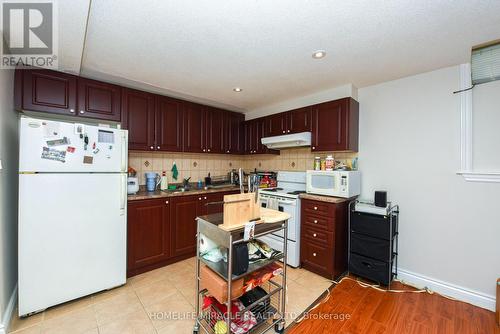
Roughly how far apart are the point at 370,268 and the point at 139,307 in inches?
94.3

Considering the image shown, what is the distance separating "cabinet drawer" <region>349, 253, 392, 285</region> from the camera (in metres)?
2.21

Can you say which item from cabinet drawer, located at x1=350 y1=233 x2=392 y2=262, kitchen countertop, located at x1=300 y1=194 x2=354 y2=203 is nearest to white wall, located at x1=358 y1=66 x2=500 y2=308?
cabinet drawer, located at x1=350 y1=233 x2=392 y2=262

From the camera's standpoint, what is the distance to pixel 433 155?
2229 mm

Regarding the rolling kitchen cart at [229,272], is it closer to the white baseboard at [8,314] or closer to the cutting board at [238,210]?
the cutting board at [238,210]

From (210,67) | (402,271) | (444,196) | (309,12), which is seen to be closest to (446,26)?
(309,12)

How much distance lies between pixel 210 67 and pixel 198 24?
68 centimetres

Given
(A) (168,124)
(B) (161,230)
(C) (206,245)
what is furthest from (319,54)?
(B) (161,230)

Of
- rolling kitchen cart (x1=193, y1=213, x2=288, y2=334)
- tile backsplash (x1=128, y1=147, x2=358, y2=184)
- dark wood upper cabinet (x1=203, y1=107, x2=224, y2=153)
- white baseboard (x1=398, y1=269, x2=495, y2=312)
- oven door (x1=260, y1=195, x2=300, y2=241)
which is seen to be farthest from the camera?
dark wood upper cabinet (x1=203, y1=107, x2=224, y2=153)

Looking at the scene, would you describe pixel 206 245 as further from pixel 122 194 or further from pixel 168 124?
pixel 168 124

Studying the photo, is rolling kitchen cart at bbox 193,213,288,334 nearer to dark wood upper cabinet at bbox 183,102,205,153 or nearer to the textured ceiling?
the textured ceiling

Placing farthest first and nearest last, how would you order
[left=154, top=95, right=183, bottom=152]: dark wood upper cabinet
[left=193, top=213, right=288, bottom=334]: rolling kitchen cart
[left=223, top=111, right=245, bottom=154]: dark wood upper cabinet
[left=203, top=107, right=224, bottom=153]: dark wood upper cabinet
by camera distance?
[left=223, top=111, right=245, bottom=154]: dark wood upper cabinet
[left=203, top=107, right=224, bottom=153]: dark wood upper cabinet
[left=154, top=95, right=183, bottom=152]: dark wood upper cabinet
[left=193, top=213, right=288, bottom=334]: rolling kitchen cart

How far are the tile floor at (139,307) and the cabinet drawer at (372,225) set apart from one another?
2.37 feet

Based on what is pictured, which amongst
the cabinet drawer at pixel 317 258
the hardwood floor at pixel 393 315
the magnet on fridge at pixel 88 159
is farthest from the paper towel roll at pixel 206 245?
the cabinet drawer at pixel 317 258

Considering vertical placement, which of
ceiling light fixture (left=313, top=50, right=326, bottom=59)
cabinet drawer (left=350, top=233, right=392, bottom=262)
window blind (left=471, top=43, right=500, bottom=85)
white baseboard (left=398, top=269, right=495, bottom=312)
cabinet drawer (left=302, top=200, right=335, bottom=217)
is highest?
ceiling light fixture (left=313, top=50, right=326, bottom=59)
